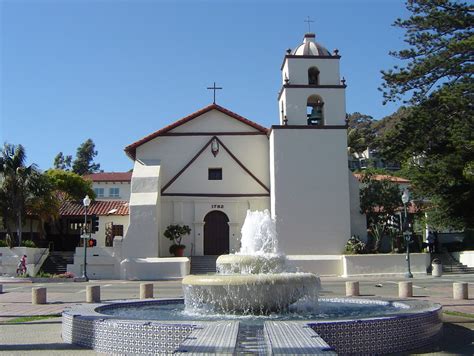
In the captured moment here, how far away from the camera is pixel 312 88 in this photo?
32.8 m

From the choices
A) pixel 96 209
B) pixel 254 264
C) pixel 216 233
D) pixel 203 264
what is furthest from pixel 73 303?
pixel 96 209

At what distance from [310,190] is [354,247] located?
13.0ft

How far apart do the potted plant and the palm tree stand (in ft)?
29.5

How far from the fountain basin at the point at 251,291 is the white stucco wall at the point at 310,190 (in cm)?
2051

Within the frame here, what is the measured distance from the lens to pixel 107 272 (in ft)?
99.9

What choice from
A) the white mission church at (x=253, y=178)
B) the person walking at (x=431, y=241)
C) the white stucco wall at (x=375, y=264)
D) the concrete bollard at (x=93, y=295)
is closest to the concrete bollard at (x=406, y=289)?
the concrete bollard at (x=93, y=295)

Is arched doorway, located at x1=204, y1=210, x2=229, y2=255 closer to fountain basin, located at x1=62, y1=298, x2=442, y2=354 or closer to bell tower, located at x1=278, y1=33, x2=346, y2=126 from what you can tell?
bell tower, located at x1=278, y1=33, x2=346, y2=126

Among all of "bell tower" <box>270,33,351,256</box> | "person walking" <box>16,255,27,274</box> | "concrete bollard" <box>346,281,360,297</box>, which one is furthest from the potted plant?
"concrete bollard" <box>346,281,360,297</box>

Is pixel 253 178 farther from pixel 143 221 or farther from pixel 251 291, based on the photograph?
pixel 251 291

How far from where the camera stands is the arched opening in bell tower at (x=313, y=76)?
3325cm

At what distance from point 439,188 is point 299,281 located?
62.0 ft

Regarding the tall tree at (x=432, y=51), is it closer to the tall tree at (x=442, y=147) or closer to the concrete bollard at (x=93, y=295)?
the tall tree at (x=442, y=147)

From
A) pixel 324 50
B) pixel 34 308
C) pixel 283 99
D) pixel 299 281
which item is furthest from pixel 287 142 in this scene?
pixel 299 281

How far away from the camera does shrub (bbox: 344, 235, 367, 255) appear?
3069cm
